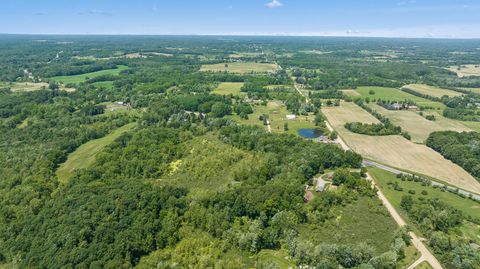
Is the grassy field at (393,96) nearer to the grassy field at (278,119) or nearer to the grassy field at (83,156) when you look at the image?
the grassy field at (278,119)

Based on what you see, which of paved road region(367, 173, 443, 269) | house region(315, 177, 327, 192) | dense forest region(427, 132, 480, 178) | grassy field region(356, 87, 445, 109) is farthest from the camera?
grassy field region(356, 87, 445, 109)

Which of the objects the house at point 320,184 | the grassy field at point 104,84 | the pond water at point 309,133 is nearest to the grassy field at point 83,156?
the house at point 320,184

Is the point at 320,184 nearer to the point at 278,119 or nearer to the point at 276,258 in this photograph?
the point at 276,258

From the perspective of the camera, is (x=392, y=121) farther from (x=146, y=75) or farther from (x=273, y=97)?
(x=146, y=75)

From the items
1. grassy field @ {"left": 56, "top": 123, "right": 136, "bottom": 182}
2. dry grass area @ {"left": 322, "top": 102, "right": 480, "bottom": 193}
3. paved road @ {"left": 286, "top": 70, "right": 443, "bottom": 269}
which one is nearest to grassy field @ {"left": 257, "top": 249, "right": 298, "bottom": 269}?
paved road @ {"left": 286, "top": 70, "right": 443, "bottom": 269}

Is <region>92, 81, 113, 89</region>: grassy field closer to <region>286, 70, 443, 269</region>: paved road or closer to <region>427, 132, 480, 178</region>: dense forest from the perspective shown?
<region>286, 70, 443, 269</region>: paved road

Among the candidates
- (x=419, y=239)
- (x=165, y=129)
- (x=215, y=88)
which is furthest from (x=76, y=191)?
(x=215, y=88)
